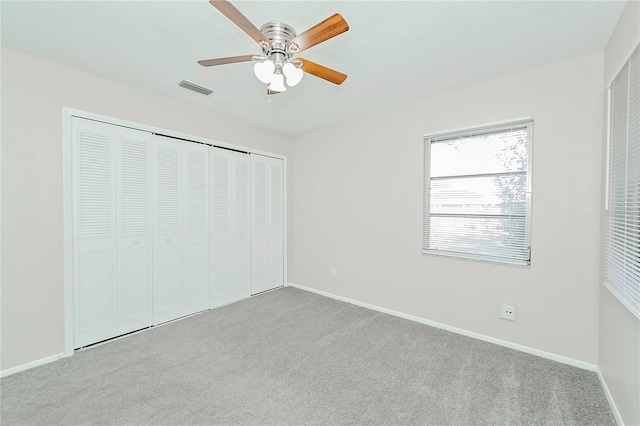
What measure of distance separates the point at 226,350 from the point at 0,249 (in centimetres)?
193

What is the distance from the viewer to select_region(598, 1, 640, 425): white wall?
1473mm

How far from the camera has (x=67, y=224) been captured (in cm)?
243

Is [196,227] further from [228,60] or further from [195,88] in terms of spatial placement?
[228,60]

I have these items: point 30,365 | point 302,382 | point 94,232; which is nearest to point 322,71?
point 302,382

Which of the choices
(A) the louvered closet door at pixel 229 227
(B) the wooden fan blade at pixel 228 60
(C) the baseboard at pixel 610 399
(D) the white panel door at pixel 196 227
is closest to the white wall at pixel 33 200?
(D) the white panel door at pixel 196 227

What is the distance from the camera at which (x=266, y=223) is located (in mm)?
4207

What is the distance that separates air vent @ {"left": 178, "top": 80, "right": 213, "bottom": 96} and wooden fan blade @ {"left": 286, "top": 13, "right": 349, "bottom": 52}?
1.53 meters

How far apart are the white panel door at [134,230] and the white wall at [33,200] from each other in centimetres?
43

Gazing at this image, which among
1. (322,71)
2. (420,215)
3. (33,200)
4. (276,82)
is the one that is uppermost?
(322,71)

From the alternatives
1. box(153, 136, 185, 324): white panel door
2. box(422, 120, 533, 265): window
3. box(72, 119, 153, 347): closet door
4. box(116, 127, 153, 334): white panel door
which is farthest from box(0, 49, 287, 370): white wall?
box(422, 120, 533, 265): window

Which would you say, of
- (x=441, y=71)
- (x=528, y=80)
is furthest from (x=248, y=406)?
(x=528, y=80)

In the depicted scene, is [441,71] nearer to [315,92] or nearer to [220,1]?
[315,92]

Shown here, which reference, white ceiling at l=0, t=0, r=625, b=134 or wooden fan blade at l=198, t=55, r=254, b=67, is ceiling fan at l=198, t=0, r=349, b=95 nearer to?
wooden fan blade at l=198, t=55, r=254, b=67

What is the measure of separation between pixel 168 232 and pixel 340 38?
266 centimetres
